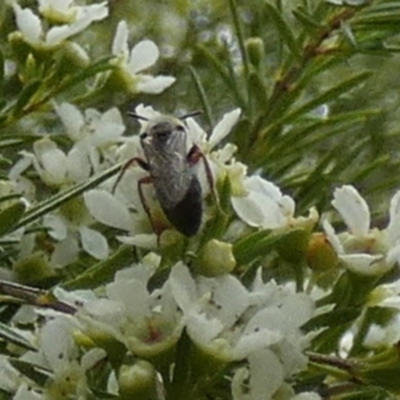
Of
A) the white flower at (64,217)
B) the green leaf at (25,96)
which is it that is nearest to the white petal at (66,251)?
the white flower at (64,217)

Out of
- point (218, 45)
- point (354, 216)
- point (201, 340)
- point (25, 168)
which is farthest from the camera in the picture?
point (218, 45)

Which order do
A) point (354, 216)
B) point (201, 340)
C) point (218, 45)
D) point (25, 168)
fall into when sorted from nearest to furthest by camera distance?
point (201, 340) → point (354, 216) → point (25, 168) → point (218, 45)

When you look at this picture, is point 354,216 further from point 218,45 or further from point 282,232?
point 218,45

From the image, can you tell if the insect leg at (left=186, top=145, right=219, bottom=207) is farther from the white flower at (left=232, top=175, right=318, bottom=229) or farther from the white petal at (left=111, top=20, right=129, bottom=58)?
the white petal at (left=111, top=20, right=129, bottom=58)

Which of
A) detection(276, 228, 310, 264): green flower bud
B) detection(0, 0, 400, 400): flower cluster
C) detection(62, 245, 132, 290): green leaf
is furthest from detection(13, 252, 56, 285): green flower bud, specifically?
detection(276, 228, 310, 264): green flower bud

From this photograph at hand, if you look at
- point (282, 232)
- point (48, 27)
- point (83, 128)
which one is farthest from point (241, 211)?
point (48, 27)

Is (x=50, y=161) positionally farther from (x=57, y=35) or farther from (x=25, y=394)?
(x=25, y=394)

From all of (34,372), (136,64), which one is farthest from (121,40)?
(34,372)
